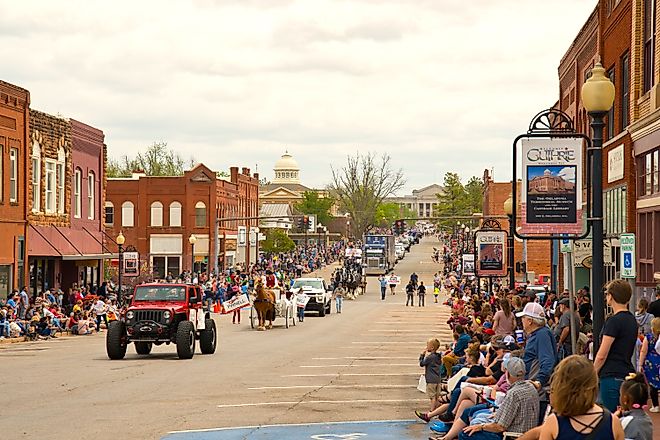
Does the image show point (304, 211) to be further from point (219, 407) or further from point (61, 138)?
point (219, 407)

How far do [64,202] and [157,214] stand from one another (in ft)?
131

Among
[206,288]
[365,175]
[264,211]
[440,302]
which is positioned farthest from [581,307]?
[264,211]

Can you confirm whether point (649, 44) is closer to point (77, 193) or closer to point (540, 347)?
point (540, 347)

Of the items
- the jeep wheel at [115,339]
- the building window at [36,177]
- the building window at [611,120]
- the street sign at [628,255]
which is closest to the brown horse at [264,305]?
the building window at [36,177]

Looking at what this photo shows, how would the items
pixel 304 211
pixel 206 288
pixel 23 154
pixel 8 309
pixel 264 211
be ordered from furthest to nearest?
pixel 264 211 → pixel 304 211 → pixel 206 288 → pixel 23 154 → pixel 8 309

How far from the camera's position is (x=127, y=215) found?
9150 cm

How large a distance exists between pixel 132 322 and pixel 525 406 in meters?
18.2

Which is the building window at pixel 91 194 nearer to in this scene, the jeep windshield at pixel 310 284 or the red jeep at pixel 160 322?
the jeep windshield at pixel 310 284

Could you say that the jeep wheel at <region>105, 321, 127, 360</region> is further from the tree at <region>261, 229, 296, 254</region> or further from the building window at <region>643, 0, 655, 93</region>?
the tree at <region>261, 229, 296, 254</region>

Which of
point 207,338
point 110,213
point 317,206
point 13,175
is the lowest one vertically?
point 207,338

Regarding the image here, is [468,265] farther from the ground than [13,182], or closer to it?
closer to it

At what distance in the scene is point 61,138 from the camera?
5191 centimetres

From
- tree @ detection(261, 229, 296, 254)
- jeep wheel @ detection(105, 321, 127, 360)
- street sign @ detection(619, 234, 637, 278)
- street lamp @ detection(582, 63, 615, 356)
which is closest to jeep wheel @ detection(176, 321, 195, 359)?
jeep wheel @ detection(105, 321, 127, 360)

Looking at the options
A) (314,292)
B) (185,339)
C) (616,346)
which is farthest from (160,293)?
(314,292)
